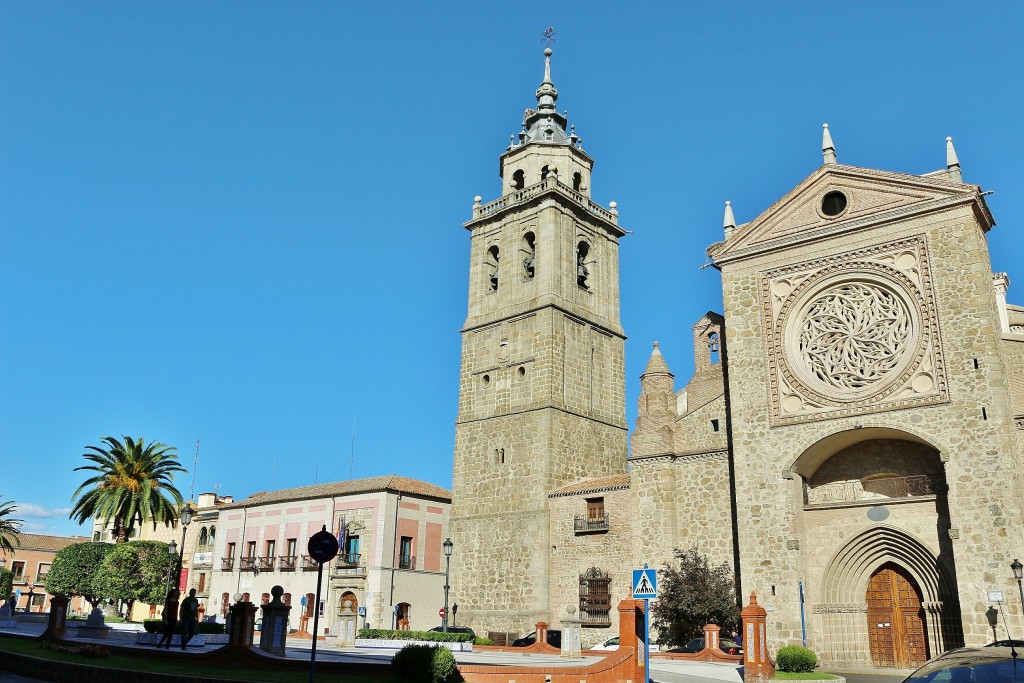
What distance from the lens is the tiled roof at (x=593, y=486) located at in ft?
111

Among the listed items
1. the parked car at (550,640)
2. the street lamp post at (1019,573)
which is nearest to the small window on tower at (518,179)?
the parked car at (550,640)

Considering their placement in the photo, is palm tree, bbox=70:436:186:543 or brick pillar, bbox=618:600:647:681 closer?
brick pillar, bbox=618:600:647:681

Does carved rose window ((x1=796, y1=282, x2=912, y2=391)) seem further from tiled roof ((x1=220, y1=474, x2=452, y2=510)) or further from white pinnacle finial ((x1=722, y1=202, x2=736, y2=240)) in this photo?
tiled roof ((x1=220, y1=474, x2=452, y2=510))

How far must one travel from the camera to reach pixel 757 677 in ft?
61.8

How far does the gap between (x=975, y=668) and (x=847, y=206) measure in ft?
71.8

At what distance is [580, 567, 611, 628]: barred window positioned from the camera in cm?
3247

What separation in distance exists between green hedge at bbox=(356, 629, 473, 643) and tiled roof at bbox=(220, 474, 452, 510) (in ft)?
45.6

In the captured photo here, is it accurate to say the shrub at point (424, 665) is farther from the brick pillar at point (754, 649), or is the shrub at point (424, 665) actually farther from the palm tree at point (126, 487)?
the palm tree at point (126, 487)

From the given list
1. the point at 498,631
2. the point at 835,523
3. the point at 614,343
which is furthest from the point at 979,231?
the point at 498,631

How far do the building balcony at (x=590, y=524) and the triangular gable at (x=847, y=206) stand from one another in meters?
10.9

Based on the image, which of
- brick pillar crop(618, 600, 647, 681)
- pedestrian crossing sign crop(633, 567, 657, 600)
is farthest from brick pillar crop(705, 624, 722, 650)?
pedestrian crossing sign crop(633, 567, 657, 600)

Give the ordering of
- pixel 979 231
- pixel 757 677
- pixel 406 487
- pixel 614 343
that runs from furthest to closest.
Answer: pixel 406 487, pixel 614 343, pixel 979 231, pixel 757 677

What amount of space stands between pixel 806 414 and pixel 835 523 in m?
3.43

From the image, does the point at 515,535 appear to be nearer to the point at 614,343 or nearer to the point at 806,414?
the point at 614,343
